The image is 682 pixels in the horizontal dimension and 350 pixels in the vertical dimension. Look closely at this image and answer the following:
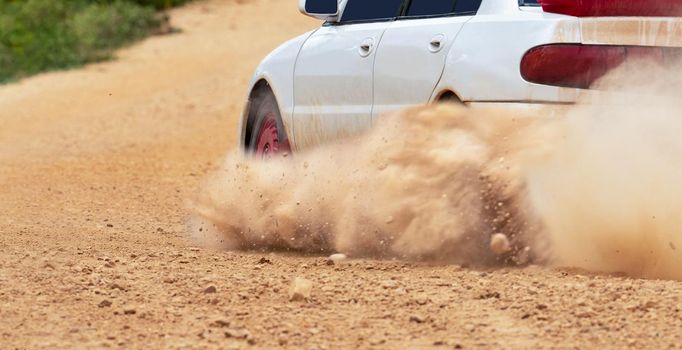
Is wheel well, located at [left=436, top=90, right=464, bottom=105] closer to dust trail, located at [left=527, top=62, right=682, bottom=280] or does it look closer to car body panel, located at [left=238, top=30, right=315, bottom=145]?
dust trail, located at [left=527, top=62, right=682, bottom=280]

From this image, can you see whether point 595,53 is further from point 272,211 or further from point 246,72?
point 246,72

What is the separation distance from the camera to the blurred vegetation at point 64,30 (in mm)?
24359

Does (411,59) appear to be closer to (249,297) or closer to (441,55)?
(441,55)

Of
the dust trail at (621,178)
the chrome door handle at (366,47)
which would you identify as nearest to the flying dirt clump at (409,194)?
the dust trail at (621,178)

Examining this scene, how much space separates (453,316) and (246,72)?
57.6 ft

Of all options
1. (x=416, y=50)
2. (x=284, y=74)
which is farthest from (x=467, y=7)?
(x=284, y=74)

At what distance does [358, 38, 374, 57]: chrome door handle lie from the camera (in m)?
7.44

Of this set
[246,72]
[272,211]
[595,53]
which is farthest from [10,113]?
[595,53]

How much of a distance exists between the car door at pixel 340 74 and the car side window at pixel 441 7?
19cm

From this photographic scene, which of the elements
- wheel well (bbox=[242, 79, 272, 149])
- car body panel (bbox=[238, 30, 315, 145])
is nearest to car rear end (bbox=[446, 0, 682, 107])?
car body panel (bbox=[238, 30, 315, 145])

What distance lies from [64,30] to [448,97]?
20.1 meters

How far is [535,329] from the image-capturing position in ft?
16.2

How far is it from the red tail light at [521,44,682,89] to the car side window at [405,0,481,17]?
25.0 inches

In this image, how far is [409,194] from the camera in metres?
6.60
